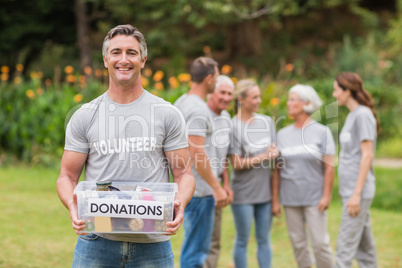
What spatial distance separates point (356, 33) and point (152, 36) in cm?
858

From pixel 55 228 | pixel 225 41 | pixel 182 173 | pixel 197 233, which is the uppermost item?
pixel 225 41

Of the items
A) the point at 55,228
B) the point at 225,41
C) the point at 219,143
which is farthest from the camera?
the point at 225,41

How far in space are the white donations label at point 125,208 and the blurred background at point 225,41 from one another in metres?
9.71

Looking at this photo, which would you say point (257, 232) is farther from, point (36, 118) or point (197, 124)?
point (36, 118)

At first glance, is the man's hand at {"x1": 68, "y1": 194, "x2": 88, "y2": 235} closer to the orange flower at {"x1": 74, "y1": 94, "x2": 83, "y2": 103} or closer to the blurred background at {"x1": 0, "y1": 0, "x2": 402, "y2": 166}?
the orange flower at {"x1": 74, "y1": 94, "x2": 83, "y2": 103}

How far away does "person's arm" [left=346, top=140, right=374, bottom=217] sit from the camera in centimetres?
503

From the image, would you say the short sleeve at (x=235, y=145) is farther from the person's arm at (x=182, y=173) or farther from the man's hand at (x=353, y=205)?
the person's arm at (x=182, y=173)

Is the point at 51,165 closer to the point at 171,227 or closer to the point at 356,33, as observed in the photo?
the point at 171,227

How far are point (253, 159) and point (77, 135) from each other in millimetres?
2661

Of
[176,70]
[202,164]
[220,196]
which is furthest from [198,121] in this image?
[176,70]

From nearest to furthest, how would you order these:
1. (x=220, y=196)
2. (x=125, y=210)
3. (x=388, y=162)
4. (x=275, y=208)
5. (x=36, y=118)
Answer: (x=125, y=210), (x=220, y=196), (x=275, y=208), (x=36, y=118), (x=388, y=162)

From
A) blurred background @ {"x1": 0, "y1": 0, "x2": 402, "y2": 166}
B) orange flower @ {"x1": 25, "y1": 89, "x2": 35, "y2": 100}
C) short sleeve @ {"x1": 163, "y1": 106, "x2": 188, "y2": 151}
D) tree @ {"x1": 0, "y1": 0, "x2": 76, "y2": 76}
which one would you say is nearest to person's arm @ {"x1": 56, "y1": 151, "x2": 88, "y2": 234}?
short sleeve @ {"x1": 163, "y1": 106, "x2": 188, "y2": 151}

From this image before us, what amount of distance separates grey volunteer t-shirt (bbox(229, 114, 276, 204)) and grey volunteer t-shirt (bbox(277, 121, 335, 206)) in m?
0.18

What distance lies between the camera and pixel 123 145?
2900mm
